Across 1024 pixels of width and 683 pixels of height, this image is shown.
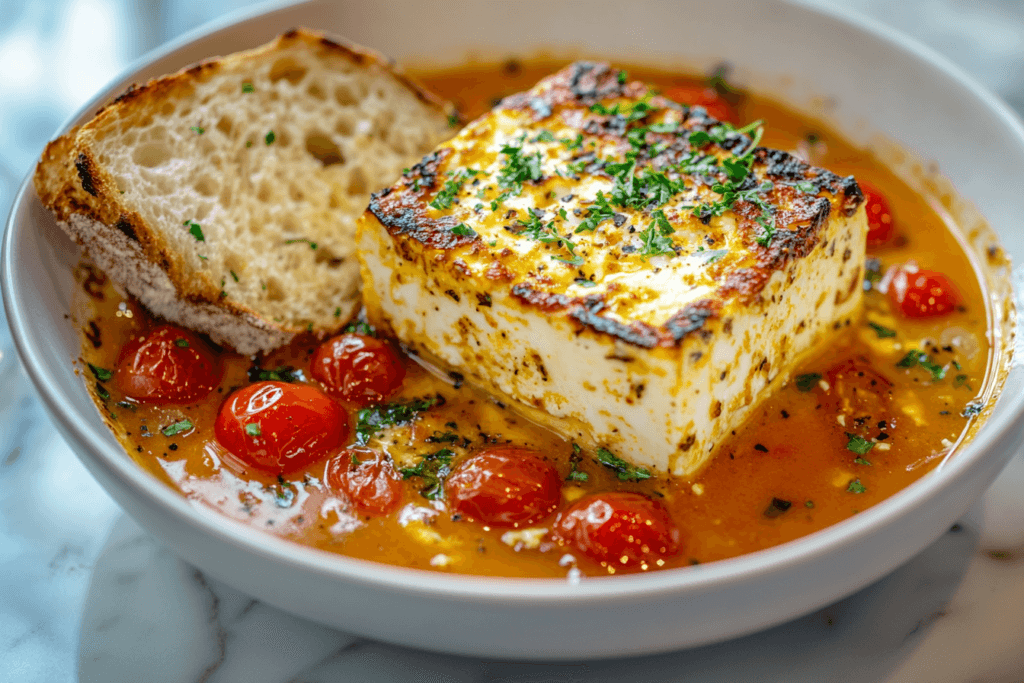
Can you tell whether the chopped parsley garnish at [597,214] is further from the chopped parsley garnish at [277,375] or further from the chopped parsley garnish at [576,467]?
the chopped parsley garnish at [277,375]

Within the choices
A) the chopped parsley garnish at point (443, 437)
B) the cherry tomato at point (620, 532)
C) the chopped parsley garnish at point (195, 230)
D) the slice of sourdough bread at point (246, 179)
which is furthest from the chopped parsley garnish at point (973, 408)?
the chopped parsley garnish at point (195, 230)

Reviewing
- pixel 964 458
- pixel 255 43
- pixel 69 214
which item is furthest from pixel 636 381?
pixel 255 43

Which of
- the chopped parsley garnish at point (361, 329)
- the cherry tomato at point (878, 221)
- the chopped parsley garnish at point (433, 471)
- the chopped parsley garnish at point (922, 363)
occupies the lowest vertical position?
the chopped parsley garnish at point (433, 471)

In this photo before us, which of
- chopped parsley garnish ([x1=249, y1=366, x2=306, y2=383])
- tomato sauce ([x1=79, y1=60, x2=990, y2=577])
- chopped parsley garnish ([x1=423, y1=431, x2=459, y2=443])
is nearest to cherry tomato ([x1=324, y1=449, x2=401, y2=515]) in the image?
tomato sauce ([x1=79, y1=60, x2=990, y2=577])

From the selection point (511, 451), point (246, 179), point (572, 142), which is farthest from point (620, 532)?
point (246, 179)

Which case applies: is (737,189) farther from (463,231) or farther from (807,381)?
(463,231)

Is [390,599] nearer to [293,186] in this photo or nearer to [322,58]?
[293,186]
